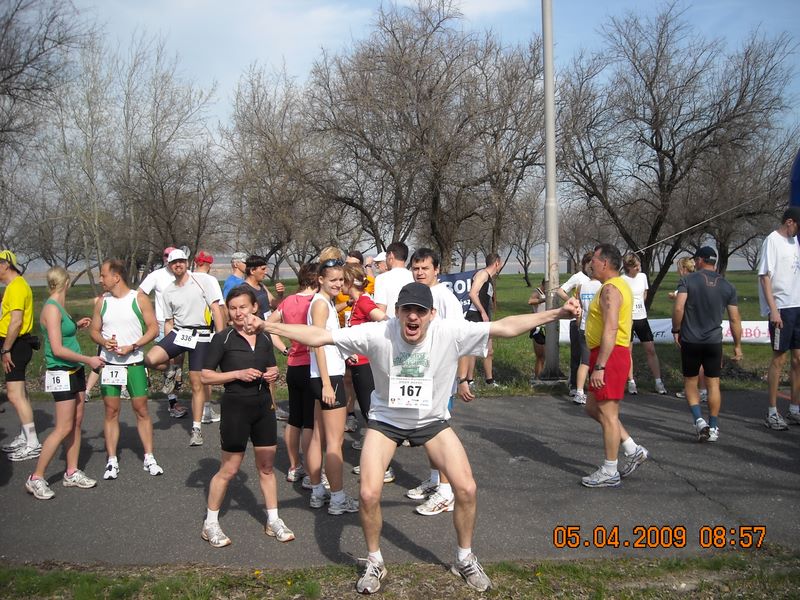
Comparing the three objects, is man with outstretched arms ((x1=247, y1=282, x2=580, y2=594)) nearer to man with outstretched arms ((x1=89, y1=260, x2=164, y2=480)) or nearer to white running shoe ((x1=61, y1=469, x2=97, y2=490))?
man with outstretched arms ((x1=89, y1=260, x2=164, y2=480))

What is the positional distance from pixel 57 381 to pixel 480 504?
3.77 m

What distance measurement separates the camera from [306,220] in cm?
2081

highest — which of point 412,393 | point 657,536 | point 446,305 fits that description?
point 446,305

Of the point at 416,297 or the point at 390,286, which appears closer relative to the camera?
the point at 416,297

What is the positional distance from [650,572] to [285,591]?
7.33ft

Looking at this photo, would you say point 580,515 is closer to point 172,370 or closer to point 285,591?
point 285,591

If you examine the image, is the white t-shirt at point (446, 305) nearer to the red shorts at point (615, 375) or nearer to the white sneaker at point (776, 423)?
the red shorts at point (615, 375)

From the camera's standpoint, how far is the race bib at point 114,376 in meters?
5.77

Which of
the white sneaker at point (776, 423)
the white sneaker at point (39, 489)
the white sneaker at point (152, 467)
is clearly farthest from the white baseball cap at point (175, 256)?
the white sneaker at point (776, 423)

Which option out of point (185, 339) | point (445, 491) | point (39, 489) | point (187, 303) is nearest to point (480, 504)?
point (445, 491)

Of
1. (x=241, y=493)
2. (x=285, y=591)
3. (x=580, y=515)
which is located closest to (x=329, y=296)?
(x=241, y=493)

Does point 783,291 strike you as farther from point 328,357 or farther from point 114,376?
point 114,376

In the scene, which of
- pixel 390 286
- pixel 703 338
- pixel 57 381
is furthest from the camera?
pixel 703 338

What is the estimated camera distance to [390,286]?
20.2ft
